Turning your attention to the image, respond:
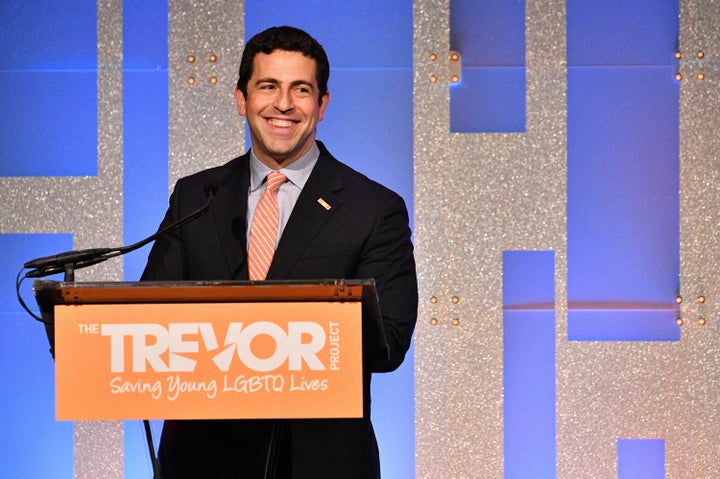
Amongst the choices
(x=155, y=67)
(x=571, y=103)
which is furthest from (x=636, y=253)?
(x=155, y=67)

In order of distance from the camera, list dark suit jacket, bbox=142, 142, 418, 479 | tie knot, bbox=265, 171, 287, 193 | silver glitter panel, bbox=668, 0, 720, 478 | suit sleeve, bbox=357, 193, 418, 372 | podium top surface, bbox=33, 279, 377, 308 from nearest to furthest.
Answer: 1. podium top surface, bbox=33, 279, 377, 308
2. dark suit jacket, bbox=142, 142, 418, 479
3. suit sleeve, bbox=357, 193, 418, 372
4. tie knot, bbox=265, 171, 287, 193
5. silver glitter panel, bbox=668, 0, 720, 478

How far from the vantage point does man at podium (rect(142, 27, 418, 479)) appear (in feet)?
6.84

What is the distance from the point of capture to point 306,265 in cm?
220

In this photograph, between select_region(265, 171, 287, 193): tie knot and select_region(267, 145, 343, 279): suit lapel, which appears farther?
select_region(265, 171, 287, 193): tie knot

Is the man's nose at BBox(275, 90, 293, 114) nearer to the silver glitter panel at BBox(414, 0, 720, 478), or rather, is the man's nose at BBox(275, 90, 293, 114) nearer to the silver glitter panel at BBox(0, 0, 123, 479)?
the silver glitter panel at BBox(414, 0, 720, 478)

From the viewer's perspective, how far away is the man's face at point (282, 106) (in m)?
2.35

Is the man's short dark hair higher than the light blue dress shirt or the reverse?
higher

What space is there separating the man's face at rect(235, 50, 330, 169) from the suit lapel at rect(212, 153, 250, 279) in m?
0.08

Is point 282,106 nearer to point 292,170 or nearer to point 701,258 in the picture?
point 292,170

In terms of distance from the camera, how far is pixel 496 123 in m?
3.46

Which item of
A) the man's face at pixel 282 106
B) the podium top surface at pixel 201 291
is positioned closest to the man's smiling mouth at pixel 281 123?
the man's face at pixel 282 106

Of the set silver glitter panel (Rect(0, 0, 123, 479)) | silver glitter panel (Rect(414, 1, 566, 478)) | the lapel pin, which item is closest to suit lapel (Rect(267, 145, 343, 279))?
the lapel pin

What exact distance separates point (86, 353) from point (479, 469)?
2.03 meters

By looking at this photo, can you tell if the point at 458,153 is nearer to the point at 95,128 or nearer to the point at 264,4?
the point at 264,4
